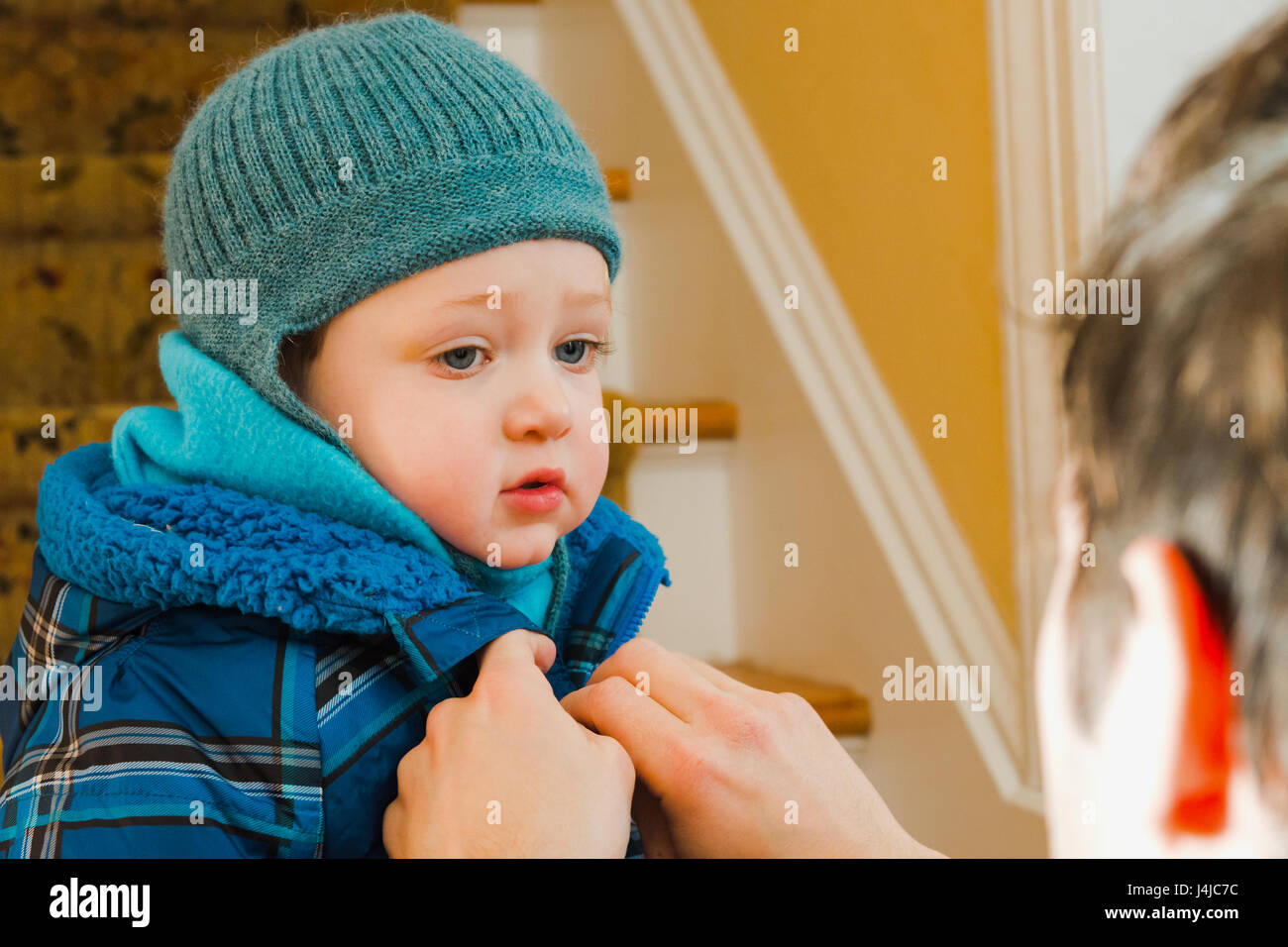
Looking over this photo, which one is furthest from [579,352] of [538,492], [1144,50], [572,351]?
[1144,50]

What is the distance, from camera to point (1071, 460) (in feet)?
1.22

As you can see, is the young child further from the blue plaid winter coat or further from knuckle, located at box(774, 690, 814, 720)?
knuckle, located at box(774, 690, 814, 720)

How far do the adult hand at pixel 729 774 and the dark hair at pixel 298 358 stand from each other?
0.29 metres

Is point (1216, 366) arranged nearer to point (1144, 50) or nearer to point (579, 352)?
point (579, 352)

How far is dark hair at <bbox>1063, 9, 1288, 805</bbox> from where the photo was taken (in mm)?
272

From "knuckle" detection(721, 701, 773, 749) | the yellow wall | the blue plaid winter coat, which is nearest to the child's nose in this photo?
the blue plaid winter coat

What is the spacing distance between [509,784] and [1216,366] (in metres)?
0.41

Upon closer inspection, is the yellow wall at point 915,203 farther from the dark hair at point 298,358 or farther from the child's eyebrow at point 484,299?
the dark hair at point 298,358

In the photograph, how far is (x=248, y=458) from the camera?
26.9 inches

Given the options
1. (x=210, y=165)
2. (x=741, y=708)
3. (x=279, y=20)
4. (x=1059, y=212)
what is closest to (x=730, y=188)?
(x=1059, y=212)

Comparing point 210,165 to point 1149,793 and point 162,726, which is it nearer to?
point 162,726

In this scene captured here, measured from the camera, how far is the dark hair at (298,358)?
71 centimetres

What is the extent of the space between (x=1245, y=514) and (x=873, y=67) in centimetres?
110

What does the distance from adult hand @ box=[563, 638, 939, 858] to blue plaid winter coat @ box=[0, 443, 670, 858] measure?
10 centimetres
